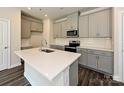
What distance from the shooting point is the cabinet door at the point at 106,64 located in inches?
128

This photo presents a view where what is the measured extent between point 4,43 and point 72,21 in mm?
3001

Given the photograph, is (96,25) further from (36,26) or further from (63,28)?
(36,26)

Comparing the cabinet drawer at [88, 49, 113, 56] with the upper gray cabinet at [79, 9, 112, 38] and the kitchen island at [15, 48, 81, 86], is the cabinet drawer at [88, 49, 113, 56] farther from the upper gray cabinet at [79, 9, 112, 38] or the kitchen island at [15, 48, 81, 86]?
the kitchen island at [15, 48, 81, 86]

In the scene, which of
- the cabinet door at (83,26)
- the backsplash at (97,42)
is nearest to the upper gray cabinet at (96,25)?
the cabinet door at (83,26)

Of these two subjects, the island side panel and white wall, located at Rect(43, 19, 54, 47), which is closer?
the island side panel

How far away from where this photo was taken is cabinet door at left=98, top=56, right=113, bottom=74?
326 centimetres

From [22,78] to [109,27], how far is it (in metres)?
3.22

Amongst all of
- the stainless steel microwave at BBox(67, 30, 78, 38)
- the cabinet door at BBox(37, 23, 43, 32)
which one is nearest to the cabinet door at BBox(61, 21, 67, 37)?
the stainless steel microwave at BBox(67, 30, 78, 38)

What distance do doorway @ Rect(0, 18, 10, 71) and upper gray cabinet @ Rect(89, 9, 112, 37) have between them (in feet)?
10.6

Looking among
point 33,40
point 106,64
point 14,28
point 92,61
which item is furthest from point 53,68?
point 33,40

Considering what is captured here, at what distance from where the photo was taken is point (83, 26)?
4.45 meters

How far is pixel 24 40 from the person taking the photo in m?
5.55
